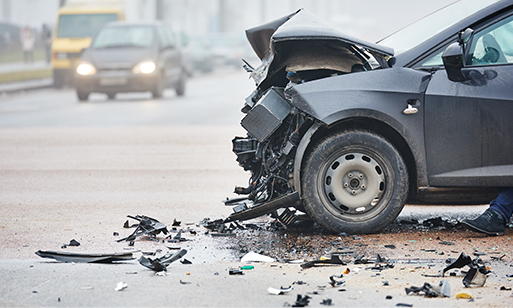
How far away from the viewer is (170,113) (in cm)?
1762

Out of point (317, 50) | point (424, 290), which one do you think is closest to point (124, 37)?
point (317, 50)

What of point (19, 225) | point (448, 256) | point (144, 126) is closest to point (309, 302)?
point (448, 256)

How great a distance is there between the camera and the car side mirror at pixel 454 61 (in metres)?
5.72

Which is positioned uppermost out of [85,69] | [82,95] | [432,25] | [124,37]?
[432,25]

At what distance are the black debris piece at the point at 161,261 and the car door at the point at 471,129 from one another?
79.4 inches

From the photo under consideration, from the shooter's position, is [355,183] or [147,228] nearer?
[355,183]

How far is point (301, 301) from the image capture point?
4.32 m

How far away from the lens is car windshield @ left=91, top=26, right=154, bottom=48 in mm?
21703

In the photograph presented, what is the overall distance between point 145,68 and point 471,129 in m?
16.0

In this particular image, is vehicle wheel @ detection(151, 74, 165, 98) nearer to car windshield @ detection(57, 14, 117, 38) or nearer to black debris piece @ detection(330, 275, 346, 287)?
car windshield @ detection(57, 14, 117, 38)

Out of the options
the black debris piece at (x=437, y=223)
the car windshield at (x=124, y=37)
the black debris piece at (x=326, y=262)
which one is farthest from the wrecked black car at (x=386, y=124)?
the car windshield at (x=124, y=37)

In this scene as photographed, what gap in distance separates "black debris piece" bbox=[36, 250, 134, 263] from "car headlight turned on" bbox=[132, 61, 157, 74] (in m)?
15.9

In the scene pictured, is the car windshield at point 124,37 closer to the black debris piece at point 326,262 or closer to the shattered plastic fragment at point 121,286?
the black debris piece at point 326,262

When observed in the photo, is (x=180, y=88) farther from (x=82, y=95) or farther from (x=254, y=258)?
(x=254, y=258)
